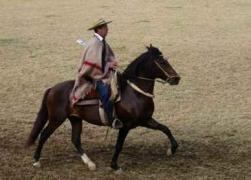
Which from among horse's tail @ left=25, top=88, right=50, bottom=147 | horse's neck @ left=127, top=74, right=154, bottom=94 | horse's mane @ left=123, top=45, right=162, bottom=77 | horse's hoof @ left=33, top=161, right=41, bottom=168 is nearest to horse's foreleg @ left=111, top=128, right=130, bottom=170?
horse's neck @ left=127, top=74, right=154, bottom=94

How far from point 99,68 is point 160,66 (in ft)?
2.61

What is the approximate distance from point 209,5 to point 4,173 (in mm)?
20123

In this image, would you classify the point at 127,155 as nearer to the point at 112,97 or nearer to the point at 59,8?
the point at 112,97

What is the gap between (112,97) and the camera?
7.55 m

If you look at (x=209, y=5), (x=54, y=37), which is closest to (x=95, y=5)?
(x=209, y=5)

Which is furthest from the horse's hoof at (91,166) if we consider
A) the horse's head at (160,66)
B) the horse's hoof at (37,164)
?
the horse's head at (160,66)

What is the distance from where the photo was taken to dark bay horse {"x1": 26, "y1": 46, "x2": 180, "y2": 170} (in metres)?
7.57

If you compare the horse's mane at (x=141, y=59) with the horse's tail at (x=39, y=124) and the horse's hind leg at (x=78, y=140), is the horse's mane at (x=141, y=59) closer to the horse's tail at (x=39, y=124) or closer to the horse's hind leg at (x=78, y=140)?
the horse's hind leg at (x=78, y=140)

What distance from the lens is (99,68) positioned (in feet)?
24.9

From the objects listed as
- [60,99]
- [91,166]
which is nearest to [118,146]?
[91,166]

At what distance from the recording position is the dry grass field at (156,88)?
8008 millimetres

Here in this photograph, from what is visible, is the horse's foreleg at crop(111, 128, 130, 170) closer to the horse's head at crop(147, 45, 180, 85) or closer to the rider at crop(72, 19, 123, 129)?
the rider at crop(72, 19, 123, 129)

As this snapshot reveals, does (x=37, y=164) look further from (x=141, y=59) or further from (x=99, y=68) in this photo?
(x=141, y=59)

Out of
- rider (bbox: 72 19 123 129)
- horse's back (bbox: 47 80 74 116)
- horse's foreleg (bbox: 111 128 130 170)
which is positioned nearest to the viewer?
rider (bbox: 72 19 123 129)
